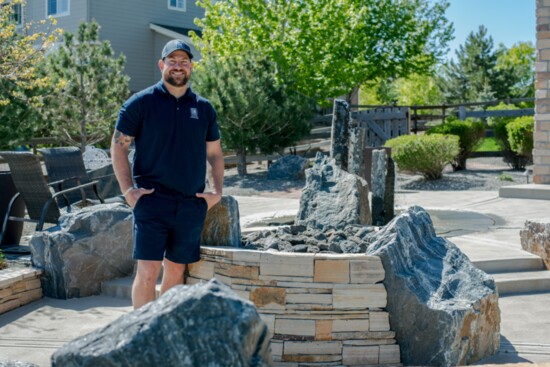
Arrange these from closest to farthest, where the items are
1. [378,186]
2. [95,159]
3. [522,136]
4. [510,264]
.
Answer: [510,264], [378,186], [95,159], [522,136]

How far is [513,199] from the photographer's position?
11445 mm

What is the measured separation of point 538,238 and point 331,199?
2.00m

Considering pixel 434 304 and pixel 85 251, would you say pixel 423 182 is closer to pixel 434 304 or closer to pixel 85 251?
pixel 85 251

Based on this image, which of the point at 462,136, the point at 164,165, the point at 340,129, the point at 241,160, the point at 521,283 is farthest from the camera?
the point at 241,160

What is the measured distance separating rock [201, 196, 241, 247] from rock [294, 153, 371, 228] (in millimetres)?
1493

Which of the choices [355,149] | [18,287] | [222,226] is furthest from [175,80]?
[355,149]

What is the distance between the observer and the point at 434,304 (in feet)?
12.9

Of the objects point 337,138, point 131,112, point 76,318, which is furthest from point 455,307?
point 337,138

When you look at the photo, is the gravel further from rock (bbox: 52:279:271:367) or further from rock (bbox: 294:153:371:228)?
rock (bbox: 52:279:271:367)

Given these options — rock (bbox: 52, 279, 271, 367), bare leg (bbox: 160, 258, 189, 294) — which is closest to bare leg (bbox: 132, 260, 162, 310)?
bare leg (bbox: 160, 258, 189, 294)

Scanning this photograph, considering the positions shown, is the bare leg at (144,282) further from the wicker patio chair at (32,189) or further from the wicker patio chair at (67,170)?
the wicker patio chair at (67,170)

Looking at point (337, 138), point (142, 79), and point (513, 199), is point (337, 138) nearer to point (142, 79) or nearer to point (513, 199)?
point (513, 199)

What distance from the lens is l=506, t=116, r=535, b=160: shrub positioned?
15.9 metres

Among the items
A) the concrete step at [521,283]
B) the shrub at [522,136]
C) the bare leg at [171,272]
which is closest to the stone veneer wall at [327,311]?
the bare leg at [171,272]
